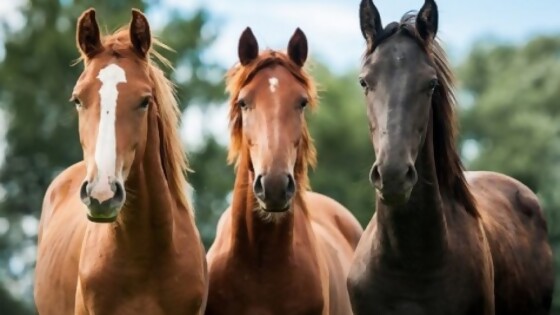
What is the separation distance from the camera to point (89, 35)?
691 centimetres

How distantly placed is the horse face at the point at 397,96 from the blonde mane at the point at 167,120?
3.77 feet

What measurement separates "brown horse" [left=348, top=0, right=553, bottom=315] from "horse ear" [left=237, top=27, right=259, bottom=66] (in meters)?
0.98

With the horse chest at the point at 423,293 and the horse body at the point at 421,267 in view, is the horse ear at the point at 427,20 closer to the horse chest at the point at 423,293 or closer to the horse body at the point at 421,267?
the horse body at the point at 421,267

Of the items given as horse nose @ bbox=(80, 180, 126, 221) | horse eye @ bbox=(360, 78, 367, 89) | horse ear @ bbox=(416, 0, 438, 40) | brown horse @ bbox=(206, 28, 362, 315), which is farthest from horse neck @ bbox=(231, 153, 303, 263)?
horse nose @ bbox=(80, 180, 126, 221)

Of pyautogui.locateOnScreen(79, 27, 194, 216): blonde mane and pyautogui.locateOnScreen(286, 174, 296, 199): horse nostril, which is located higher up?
pyautogui.locateOnScreen(79, 27, 194, 216): blonde mane

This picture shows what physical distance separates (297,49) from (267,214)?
1070 millimetres

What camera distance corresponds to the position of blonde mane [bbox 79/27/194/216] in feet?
22.9

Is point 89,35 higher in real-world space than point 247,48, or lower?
higher

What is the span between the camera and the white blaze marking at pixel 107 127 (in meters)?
6.20

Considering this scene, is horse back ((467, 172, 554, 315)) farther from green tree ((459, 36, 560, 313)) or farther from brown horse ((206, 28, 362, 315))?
green tree ((459, 36, 560, 313))

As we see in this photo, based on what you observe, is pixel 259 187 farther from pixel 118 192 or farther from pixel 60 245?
pixel 60 245

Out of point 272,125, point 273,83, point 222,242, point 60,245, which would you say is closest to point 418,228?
point 272,125

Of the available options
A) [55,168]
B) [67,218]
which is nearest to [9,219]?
[55,168]

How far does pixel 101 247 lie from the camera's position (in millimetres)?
6973
